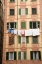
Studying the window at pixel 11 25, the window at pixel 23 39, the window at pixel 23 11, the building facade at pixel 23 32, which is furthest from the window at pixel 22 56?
the window at pixel 23 11

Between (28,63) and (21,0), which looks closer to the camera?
(28,63)

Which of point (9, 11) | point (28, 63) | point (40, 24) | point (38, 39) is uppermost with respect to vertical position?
point (9, 11)

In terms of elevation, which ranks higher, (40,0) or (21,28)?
(40,0)

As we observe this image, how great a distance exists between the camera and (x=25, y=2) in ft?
142

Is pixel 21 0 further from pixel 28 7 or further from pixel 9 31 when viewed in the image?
pixel 9 31

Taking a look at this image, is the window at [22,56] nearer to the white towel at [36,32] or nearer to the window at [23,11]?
the white towel at [36,32]

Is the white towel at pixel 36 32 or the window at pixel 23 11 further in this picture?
the window at pixel 23 11

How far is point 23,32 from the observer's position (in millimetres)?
41562

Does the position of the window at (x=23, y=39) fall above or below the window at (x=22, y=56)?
above

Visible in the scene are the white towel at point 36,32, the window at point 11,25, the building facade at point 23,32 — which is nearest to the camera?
the building facade at point 23,32

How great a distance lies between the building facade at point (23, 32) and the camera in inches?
1601

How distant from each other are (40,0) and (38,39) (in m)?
7.81

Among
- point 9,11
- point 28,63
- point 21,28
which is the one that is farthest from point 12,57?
point 9,11

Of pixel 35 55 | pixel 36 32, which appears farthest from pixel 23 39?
pixel 35 55
